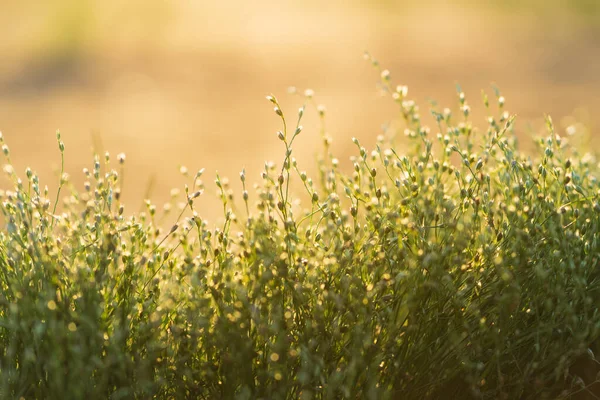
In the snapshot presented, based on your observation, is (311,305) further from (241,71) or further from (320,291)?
(241,71)

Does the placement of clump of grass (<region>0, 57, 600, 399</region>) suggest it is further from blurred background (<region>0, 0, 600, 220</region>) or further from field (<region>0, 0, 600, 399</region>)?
blurred background (<region>0, 0, 600, 220</region>)

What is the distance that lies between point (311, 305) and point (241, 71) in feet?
31.2

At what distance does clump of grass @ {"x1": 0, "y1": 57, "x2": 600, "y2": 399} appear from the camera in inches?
90.0

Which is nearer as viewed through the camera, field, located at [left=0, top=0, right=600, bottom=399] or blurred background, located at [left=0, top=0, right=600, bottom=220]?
field, located at [left=0, top=0, right=600, bottom=399]

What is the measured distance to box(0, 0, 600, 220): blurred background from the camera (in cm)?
850

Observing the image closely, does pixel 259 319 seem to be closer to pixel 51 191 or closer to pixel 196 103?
pixel 51 191

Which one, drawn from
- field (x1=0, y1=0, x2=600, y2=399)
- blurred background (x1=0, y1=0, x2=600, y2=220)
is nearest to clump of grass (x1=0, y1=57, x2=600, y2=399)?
field (x1=0, y1=0, x2=600, y2=399)

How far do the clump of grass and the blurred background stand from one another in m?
3.85

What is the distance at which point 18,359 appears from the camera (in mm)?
2391

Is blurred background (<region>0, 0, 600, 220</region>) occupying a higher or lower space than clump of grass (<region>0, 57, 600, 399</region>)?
higher

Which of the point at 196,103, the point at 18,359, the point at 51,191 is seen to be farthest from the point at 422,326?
the point at 196,103

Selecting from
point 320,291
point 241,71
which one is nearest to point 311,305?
point 320,291

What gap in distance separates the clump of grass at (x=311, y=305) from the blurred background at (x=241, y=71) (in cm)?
385

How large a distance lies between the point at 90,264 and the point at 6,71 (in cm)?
1015
